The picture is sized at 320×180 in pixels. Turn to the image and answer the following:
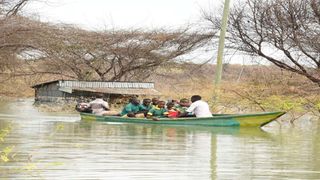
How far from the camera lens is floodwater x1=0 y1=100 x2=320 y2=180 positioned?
11.9 meters

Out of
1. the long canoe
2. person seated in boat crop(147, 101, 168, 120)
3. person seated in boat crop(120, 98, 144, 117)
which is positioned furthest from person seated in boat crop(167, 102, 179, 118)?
person seated in boat crop(120, 98, 144, 117)

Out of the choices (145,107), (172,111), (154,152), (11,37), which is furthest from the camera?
(145,107)

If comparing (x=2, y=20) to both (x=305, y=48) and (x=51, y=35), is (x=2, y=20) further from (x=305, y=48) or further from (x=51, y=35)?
(x=305, y=48)

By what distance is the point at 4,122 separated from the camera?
23734mm

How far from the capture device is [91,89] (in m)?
34.8

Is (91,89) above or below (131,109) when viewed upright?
above

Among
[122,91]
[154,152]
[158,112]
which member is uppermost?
[122,91]

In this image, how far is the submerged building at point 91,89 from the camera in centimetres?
3472

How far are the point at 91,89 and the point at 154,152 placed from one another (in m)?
19.7

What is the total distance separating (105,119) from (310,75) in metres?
9.71

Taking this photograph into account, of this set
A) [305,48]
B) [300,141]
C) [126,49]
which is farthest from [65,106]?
[300,141]

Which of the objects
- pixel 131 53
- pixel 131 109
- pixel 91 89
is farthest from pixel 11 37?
pixel 131 53

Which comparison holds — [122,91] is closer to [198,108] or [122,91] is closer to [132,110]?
[132,110]

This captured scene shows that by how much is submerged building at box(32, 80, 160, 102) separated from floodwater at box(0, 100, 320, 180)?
10.4m
